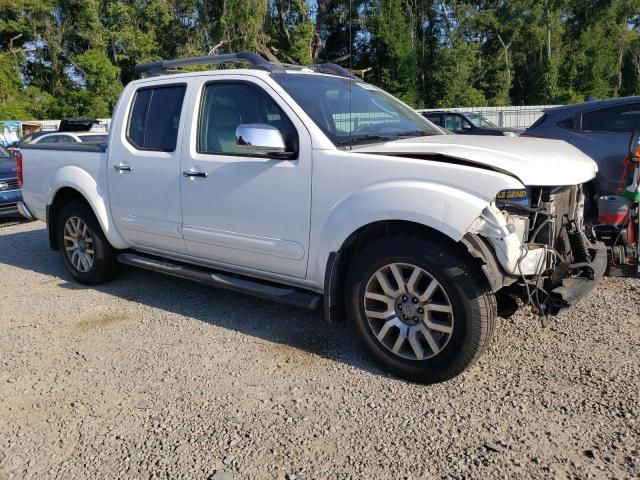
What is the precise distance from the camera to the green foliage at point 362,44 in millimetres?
38531

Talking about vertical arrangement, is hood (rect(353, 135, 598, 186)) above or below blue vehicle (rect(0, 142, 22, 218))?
above

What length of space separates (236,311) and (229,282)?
627 millimetres

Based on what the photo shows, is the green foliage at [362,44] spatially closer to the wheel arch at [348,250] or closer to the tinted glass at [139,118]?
the tinted glass at [139,118]

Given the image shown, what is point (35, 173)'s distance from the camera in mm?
6129

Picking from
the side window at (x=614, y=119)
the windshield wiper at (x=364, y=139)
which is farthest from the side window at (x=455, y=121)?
the windshield wiper at (x=364, y=139)

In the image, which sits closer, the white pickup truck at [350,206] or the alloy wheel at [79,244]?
the white pickup truck at [350,206]

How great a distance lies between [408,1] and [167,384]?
42.5m

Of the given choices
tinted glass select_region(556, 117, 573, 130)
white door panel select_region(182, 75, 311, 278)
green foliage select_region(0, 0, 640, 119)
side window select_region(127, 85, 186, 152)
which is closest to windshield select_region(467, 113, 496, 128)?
tinted glass select_region(556, 117, 573, 130)

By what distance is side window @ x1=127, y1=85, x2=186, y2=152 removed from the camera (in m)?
4.73

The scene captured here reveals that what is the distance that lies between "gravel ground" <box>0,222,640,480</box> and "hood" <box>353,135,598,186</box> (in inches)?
46.8

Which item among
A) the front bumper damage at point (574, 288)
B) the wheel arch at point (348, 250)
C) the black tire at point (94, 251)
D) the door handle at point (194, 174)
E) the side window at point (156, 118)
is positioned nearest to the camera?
the front bumper damage at point (574, 288)

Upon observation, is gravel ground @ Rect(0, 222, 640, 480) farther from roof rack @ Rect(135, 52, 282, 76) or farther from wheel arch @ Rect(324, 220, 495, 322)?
roof rack @ Rect(135, 52, 282, 76)

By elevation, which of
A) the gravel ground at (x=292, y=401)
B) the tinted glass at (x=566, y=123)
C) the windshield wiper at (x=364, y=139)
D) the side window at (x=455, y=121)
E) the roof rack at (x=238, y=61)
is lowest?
the gravel ground at (x=292, y=401)

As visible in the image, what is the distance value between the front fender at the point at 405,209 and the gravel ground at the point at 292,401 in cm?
90
